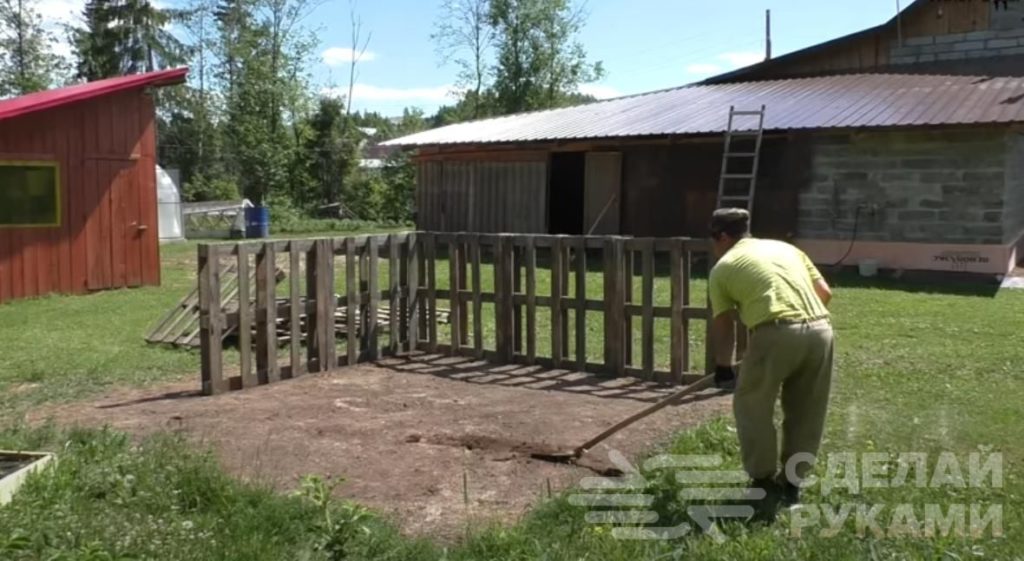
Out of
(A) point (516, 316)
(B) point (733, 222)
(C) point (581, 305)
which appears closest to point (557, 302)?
(C) point (581, 305)

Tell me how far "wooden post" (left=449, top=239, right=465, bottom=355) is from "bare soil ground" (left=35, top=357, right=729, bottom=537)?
391 mm

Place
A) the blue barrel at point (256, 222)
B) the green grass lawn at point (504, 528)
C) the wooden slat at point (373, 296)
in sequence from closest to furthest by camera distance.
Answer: the green grass lawn at point (504, 528), the wooden slat at point (373, 296), the blue barrel at point (256, 222)

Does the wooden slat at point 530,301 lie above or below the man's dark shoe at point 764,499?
above

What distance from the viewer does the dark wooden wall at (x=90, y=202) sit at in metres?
13.9

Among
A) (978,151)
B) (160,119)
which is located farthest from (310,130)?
(978,151)

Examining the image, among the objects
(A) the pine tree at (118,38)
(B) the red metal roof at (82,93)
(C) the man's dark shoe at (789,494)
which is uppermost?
(A) the pine tree at (118,38)

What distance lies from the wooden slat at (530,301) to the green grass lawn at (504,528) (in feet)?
8.83

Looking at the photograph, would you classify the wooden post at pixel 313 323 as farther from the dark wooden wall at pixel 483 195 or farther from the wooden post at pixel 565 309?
the dark wooden wall at pixel 483 195

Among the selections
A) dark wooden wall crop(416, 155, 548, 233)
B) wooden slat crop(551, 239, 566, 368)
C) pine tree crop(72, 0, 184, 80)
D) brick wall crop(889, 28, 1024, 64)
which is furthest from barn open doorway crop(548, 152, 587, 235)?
pine tree crop(72, 0, 184, 80)

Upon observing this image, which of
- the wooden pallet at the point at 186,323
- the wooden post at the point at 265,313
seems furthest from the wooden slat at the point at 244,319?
the wooden pallet at the point at 186,323

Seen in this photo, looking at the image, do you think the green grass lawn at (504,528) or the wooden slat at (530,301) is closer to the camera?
the green grass lawn at (504,528)

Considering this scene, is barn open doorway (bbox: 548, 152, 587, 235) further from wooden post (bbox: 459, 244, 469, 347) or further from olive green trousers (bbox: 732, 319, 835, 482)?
olive green trousers (bbox: 732, 319, 835, 482)

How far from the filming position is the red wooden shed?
13.9 metres
